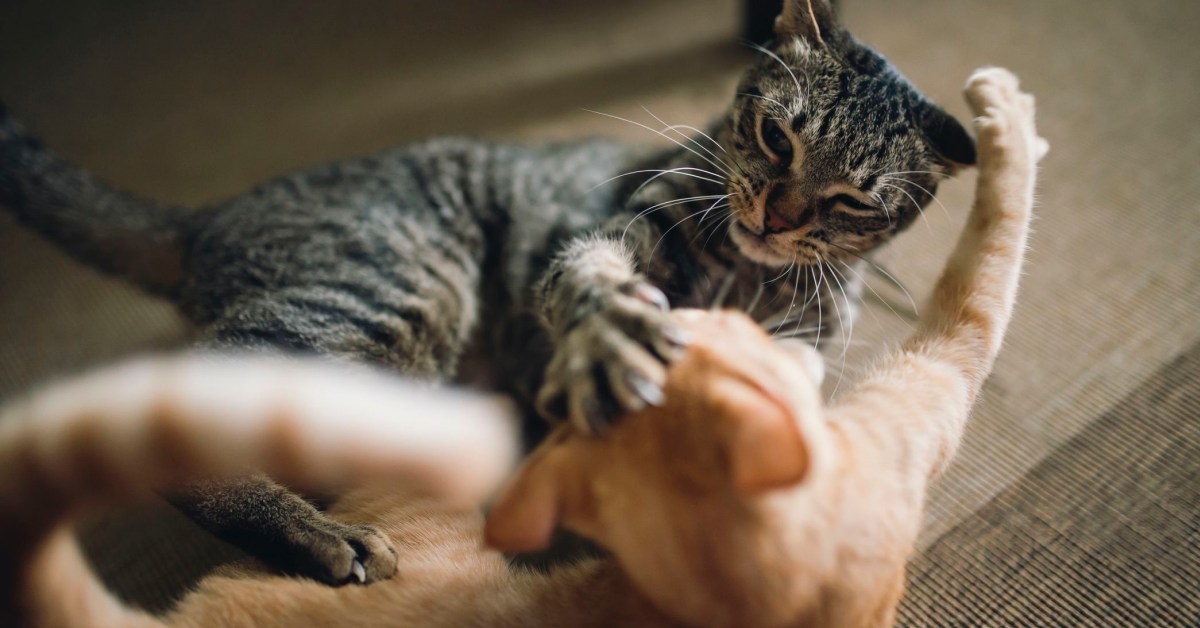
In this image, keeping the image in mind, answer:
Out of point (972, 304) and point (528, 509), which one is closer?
point (528, 509)

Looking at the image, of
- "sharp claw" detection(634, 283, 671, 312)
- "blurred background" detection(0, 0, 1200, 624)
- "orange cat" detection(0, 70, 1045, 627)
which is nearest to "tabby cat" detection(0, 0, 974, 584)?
"sharp claw" detection(634, 283, 671, 312)

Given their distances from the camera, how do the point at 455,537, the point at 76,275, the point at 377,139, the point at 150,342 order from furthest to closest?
the point at 377,139, the point at 76,275, the point at 150,342, the point at 455,537

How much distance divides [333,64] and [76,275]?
95 cm

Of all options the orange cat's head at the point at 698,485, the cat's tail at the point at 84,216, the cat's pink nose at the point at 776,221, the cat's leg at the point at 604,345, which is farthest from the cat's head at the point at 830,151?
the cat's tail at the point at 84,216

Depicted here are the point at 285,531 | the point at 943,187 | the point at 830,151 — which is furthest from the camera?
the point at 943,187

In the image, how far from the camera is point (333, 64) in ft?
7.23

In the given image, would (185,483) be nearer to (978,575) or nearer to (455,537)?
(455,537)

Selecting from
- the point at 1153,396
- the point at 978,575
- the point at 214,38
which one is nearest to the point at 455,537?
the point at 978,575

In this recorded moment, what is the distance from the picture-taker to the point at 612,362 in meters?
0.72

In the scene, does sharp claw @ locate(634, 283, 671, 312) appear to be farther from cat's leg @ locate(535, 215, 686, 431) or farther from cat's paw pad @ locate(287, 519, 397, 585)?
cat's paw pad @ locate(287, 519, 397, 585)

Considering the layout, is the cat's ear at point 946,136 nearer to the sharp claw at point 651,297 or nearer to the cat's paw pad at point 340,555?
the sharp claw at point 651,297

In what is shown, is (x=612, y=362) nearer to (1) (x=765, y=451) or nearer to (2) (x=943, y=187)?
(1) (x=765, y=451)

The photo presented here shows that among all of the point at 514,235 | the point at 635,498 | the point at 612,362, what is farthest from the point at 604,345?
the point at 514,235

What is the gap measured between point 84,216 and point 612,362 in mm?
1155
